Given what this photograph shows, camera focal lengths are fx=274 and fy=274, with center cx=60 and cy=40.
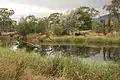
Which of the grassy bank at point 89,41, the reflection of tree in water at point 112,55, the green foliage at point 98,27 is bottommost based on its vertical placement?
the grassy bank at point 89,41

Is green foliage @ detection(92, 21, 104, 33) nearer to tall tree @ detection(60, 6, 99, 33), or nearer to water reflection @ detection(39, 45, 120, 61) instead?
tall tree @ detection(60, 6, 99, 33)

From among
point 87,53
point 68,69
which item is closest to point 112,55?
point 87,53

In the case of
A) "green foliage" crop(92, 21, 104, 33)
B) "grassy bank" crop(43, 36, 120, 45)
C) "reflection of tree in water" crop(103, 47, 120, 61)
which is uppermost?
"green foliage" crop(92, 21, 104, 33)

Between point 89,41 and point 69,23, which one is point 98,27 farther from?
point 89,41

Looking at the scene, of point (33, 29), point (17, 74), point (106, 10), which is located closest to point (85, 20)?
point (106, 10)

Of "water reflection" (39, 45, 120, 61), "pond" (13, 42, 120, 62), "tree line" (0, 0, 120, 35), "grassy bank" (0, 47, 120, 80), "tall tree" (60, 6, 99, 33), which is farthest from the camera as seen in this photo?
"tall tree" (60, 6, 99, 33)

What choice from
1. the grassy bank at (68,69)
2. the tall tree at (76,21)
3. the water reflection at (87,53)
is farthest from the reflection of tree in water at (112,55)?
the tall tree at (76,21)

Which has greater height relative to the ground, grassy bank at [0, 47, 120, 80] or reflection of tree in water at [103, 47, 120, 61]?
grassy bank at [0, 47, 120, 80]

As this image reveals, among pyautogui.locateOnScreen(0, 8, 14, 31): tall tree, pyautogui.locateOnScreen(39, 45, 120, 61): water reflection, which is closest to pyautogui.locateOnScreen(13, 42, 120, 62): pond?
pyautogui.locateOnScreen(39, 45, 120, 61): water reflection

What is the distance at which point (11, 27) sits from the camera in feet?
189

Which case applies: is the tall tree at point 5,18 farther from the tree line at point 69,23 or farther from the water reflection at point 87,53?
the water reflection at point 87,53

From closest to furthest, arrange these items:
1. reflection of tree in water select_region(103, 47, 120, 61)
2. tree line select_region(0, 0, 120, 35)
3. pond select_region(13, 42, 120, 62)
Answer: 1. pond select_region(13, 42, 120, 62)
2. reflection of tree in water select_region(103, 47, 120, 61)
3. tree line select_region(0, 0, 120, 35)

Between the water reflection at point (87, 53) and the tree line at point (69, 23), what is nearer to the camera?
the water reflection at point (87, 53)

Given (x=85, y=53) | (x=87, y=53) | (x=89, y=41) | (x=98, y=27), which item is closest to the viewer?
(x=85, y=53)
